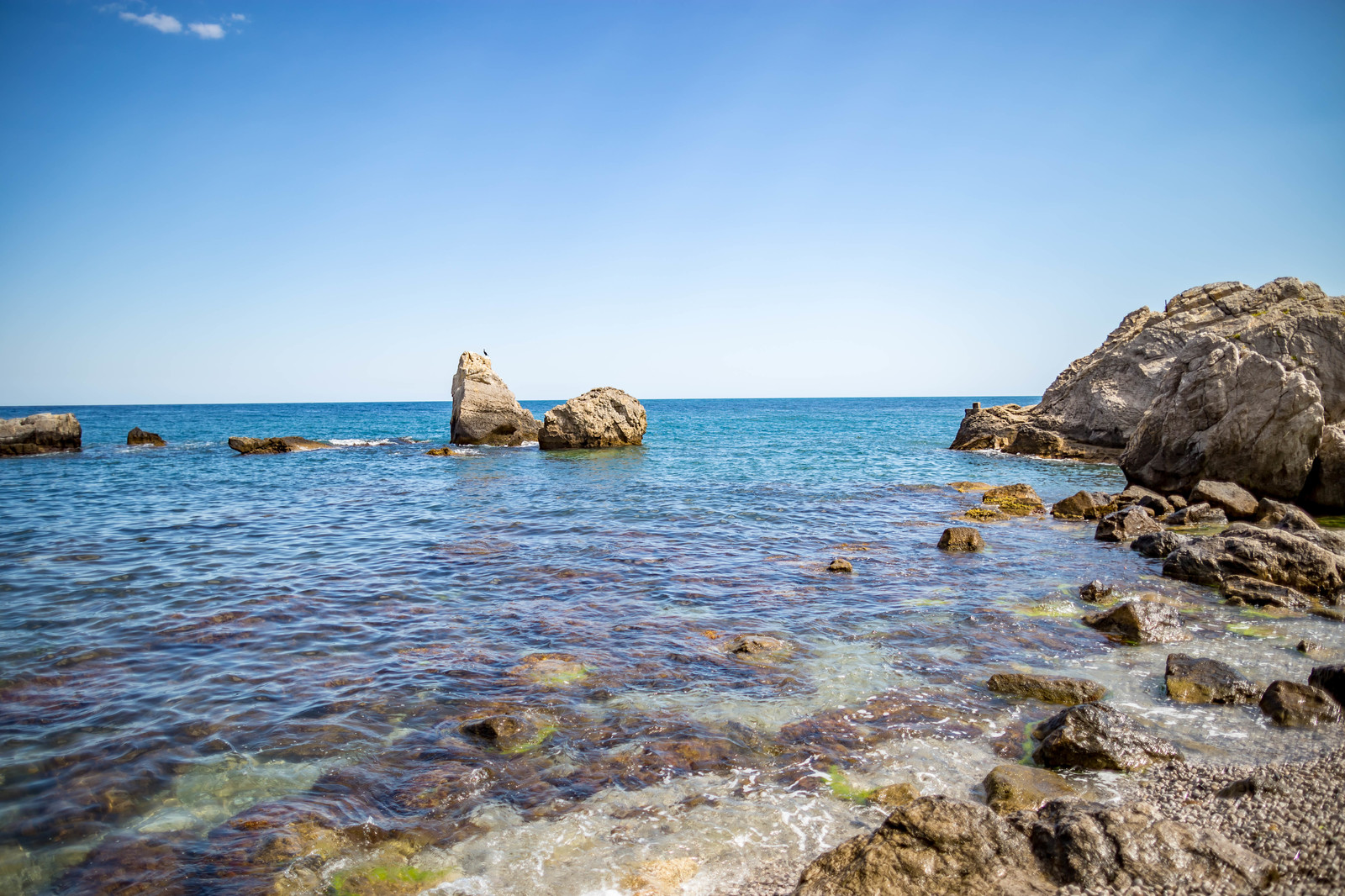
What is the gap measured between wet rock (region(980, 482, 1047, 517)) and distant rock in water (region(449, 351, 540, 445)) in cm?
2966

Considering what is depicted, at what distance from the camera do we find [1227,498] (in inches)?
704

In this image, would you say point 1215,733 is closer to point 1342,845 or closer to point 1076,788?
point 1076,788

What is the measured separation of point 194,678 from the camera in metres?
8.02

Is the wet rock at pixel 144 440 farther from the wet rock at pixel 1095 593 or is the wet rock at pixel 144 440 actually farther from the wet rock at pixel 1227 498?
the wet rock at pixel 1227 498

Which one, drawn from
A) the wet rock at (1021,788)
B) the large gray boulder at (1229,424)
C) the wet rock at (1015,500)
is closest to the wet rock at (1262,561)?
the wet rock at (1015,500)

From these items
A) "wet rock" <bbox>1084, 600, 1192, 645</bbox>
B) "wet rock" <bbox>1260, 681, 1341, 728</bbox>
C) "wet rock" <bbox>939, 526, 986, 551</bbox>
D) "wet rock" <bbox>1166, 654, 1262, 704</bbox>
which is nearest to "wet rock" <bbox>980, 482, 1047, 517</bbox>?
"wet rock" <bbox>939, 526, 986, 551</bbox>

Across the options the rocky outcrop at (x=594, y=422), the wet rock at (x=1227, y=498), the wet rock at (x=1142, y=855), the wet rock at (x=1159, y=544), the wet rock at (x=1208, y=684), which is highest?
the rocky outcrop at (x=594, y=422)

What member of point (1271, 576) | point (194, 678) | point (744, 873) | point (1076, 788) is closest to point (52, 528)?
point (194, 678)

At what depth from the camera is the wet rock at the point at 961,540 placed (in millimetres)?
14852

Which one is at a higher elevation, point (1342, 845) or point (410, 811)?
point (1342, 845)

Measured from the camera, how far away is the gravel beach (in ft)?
12.8

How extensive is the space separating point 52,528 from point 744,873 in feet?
64.3

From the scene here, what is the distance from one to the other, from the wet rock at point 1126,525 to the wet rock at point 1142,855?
13.2 metres

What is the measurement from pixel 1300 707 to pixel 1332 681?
0.65m
